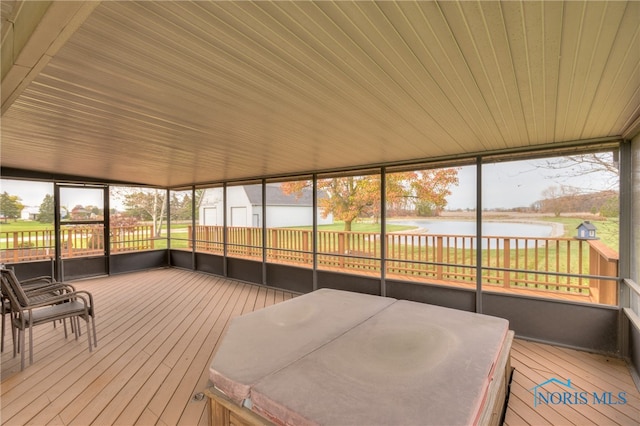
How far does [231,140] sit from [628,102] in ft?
11.4

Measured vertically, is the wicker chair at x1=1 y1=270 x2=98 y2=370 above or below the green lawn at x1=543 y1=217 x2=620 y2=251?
below

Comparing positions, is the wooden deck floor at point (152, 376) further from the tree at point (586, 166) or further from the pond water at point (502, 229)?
the tree at point (586, 166)

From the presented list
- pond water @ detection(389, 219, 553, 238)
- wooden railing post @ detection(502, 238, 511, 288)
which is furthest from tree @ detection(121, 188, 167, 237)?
wooden railing post @ detection(502, 238, 511, 288)

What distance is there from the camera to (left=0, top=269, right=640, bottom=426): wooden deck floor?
2.17 m

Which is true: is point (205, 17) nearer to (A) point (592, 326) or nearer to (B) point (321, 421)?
(B) point (321, 421)

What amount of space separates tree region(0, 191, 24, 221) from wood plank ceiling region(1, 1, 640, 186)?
3.82 meters

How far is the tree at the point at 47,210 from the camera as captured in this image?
241 inches

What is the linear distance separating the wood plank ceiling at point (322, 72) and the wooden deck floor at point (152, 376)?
7.47 feet

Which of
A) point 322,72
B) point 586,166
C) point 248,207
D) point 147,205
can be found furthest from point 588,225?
point 147,205

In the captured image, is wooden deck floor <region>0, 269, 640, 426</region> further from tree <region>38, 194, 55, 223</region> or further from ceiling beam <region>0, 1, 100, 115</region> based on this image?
tree <region>38, 194, 55, 223</region>

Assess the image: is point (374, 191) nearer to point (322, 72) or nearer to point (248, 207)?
point (322, 72)

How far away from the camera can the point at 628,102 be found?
6.95 feet

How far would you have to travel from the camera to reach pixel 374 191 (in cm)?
617

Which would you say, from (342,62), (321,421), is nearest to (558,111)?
(342,62)
